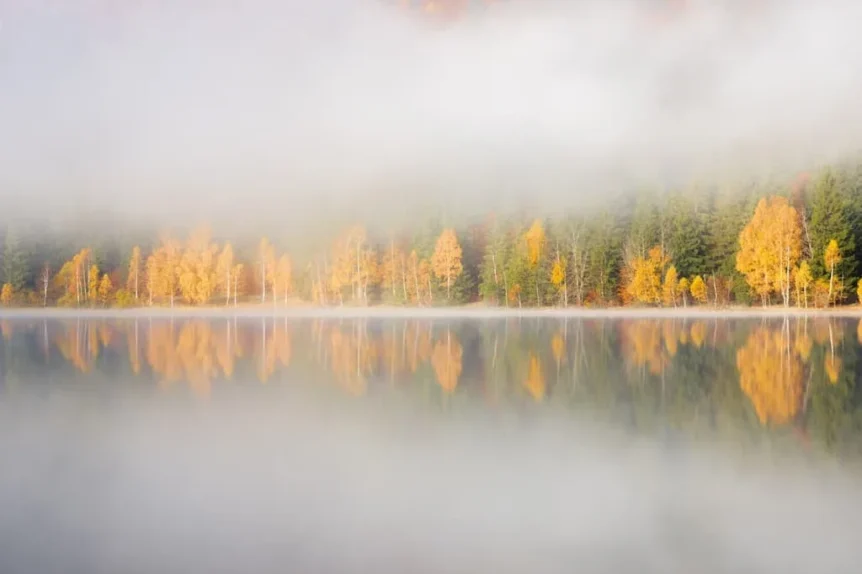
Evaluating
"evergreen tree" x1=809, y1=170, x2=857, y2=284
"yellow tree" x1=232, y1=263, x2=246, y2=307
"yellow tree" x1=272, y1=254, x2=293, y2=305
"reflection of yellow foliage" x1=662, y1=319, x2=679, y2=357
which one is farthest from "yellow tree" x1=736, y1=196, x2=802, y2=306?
"yellow tree" x1=232, y1=263, x2=246, y2=307

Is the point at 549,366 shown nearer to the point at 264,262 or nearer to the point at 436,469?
the point at 436,469

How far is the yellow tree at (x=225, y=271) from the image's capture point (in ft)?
90.1

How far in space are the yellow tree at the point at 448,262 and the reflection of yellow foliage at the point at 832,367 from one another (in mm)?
19415

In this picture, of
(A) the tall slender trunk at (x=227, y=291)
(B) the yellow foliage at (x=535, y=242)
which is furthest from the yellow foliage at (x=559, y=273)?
(A) the tall slender trunk at (x=227, y=291)

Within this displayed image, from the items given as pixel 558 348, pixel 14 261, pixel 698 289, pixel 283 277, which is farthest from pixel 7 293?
pixel 698 289

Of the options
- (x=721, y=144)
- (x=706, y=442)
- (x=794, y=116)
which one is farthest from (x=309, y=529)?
→ (x=794, y=116)

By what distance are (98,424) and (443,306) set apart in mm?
23146

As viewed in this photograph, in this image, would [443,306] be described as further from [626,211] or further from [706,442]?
[706,442]

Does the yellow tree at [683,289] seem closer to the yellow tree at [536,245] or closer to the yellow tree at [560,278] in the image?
the yellow tree at [560,278]

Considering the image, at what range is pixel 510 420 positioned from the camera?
19.2 ft

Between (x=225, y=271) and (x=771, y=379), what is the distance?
23.7 m

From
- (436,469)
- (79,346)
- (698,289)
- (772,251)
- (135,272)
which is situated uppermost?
(772,251)

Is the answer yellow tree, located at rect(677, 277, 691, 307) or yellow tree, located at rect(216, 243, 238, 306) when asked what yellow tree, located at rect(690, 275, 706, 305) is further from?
yellow tree, located at rect(216, 243, 238, 306)

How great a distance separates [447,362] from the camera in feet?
32.3
